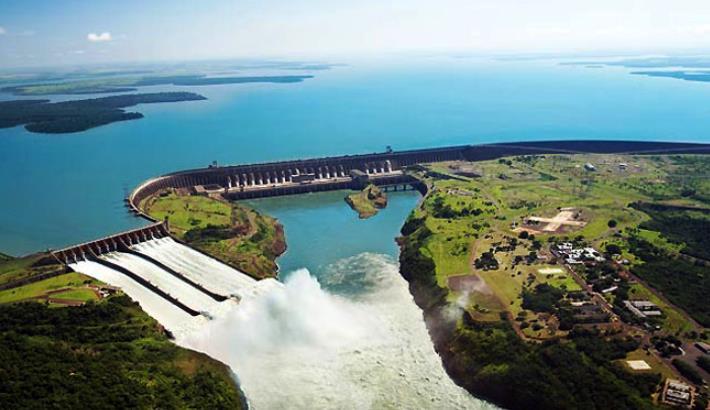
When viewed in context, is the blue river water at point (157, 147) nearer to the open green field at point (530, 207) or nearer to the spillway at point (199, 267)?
the spillway at point (199, 267)

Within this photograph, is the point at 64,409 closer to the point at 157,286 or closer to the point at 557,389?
the point at 157,286

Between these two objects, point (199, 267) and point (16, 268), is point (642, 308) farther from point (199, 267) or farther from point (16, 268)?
point (16, 268)

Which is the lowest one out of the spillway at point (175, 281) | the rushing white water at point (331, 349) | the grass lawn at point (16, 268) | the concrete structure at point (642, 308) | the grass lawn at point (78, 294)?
the rushing white water at point (331, 349)

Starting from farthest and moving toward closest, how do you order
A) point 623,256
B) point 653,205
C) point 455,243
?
1. point 653,205
2. point 455,243
3. point 623,256

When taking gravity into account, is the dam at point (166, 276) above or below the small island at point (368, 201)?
above

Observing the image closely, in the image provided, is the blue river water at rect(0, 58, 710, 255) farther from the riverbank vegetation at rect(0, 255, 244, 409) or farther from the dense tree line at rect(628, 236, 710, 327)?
the dense tree line at rect(628, 236, 710, 327)

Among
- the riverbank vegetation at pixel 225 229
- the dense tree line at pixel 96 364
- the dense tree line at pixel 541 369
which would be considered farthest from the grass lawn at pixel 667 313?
the riverbank vegetation at pixel 225 229

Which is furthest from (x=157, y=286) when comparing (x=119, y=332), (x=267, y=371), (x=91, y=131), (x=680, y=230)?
(x=91, y=131)

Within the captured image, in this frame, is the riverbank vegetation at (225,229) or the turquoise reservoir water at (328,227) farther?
the turquoise reservoir water at (328,227)
